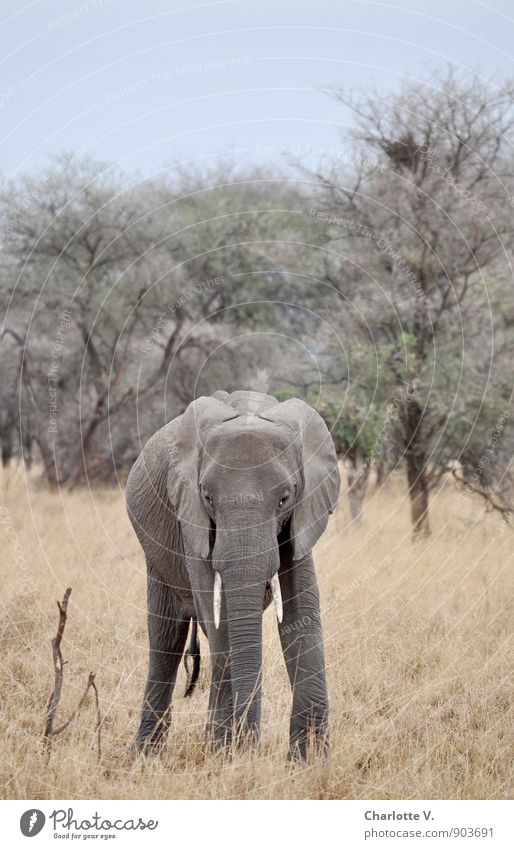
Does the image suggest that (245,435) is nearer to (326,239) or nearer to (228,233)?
(326,239)

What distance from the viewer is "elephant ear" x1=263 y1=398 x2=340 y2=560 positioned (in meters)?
5.64

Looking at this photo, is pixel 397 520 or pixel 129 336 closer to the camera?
pixel 397 520

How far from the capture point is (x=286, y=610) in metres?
5.95

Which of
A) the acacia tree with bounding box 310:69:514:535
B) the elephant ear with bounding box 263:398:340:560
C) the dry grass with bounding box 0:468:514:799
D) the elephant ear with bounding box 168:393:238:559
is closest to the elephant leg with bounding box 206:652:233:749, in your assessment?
the dry grass with bounding box 0:468:514:799

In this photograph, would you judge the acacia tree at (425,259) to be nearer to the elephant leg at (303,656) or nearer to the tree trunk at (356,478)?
the tree trunk at (356,478)

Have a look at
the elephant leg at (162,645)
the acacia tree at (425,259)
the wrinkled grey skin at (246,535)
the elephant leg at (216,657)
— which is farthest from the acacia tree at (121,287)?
the elephant leg at (216,657)

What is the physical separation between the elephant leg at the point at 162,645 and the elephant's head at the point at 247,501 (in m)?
1.01

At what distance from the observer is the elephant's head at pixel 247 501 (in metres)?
5.32

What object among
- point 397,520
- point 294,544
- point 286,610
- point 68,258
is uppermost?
point 68,258

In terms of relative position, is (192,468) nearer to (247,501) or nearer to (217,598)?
(247,501)
